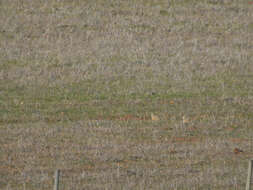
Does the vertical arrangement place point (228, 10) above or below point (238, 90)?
above

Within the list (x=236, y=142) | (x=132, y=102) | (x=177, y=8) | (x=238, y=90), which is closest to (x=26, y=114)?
(x=132, y=102)

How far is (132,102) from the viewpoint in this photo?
24047mm

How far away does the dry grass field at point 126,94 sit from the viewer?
591 inches

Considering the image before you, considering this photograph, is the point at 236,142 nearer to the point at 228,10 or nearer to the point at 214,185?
the point at 214,185

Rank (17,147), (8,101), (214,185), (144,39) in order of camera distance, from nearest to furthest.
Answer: (214,185)
(17,147)
(8,101)
(144,39)

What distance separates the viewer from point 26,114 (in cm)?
2167

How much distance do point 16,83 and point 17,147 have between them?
31.6ft

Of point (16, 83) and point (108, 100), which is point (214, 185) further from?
point (16, 83)

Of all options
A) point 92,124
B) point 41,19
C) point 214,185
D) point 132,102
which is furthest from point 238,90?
point 41,19

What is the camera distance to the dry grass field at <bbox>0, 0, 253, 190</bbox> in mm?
15000

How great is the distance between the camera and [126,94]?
2516cm

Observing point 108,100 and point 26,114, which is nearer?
point 26,114

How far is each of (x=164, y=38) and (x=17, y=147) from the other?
65.7 ft

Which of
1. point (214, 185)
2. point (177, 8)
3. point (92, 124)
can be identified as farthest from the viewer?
point (177, 8)
